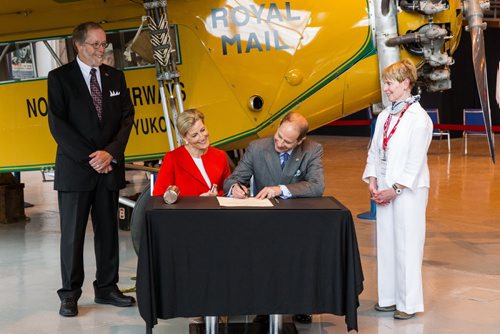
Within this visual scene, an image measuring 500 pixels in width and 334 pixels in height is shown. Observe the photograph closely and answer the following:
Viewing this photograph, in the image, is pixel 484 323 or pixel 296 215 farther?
pixel 484 323

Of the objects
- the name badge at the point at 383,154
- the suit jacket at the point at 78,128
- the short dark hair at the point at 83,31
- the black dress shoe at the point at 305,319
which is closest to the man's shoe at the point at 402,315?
the black dress shoe at the point at 305,319

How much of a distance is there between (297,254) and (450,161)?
11.1 metres

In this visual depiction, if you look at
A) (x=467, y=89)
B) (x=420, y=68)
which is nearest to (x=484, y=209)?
(x=420, y=68)

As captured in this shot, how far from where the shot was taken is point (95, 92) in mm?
5199

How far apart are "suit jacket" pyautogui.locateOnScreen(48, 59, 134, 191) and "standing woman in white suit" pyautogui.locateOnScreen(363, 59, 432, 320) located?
1.75 meters

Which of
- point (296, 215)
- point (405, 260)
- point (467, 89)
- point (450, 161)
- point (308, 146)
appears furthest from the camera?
point (467, 89)

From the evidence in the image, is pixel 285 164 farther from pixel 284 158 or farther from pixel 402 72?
pixel 402 72

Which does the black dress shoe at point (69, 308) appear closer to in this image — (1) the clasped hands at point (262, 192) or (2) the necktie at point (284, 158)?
(1) the clasped hands at point (262, 192)

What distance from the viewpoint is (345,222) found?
386 centimetres

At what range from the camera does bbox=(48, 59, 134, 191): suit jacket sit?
506cm

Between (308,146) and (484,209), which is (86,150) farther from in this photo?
(484,209)

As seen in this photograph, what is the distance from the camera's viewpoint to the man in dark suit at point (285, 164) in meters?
4.36

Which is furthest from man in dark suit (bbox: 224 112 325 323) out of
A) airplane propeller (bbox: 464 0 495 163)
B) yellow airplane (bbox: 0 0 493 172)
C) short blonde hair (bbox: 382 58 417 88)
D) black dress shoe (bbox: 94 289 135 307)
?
airplane propeller (bbox: 464 0 495 163)

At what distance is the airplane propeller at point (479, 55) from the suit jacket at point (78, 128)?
2877 mm
